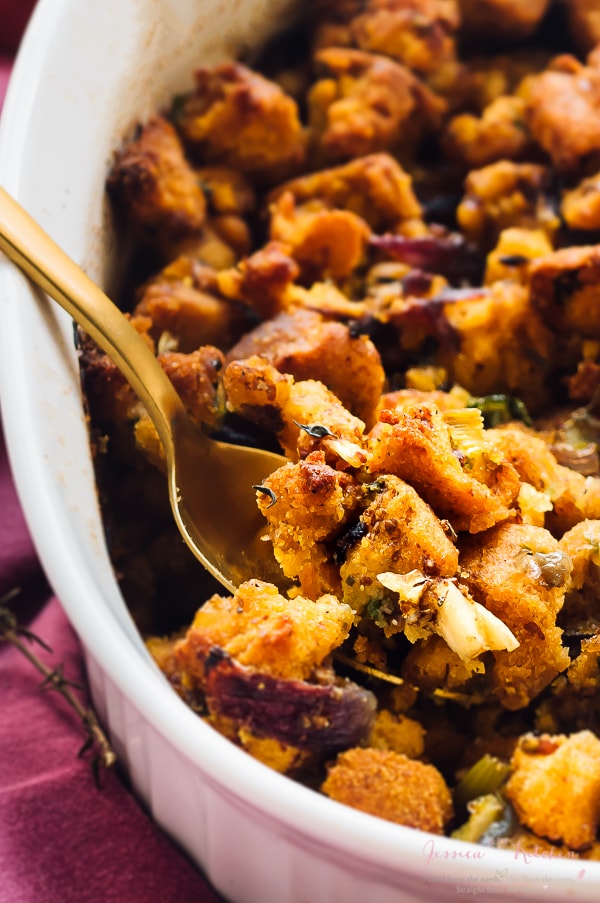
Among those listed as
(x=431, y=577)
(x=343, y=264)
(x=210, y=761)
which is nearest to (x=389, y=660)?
(x=431, y=577)

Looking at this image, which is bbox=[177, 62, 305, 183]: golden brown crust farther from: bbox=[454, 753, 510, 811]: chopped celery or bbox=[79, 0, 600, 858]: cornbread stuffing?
bbox=[454, 753, 510, 811]: chopped celery

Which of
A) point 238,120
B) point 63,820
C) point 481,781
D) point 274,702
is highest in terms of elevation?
point 238,120

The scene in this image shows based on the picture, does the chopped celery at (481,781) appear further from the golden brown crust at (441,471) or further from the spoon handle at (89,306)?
the spoon handle at (89,306)

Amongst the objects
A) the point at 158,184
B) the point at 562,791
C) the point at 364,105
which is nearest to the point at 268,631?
the point at 562,791

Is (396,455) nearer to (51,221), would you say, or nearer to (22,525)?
(51,221)

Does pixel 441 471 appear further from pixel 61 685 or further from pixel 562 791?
pixel 61 685
